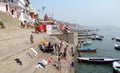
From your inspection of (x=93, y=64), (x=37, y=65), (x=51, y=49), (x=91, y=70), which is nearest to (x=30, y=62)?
(x=37, y=65)

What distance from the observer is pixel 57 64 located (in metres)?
32.3

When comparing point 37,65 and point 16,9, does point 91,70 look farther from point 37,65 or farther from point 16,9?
point 16,9

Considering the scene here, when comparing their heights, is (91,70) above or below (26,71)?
below

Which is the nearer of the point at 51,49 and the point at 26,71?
the point at 26,71

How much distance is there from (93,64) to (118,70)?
30.1ft

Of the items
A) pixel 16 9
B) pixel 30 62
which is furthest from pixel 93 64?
pixel 16 9

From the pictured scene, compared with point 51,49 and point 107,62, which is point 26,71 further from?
point 107,62

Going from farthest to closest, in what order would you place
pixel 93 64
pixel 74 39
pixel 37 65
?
pixel 74 39 < pixel 93 64 < pixel 37 65

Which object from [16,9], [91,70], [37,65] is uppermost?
[16,9]

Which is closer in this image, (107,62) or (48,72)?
(48,72)

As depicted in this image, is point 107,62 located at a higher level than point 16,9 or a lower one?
lower

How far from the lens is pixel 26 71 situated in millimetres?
24250

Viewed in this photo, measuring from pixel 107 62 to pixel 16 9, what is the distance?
107 feet

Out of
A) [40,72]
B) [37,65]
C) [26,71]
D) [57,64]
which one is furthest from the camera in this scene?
[57,64]
